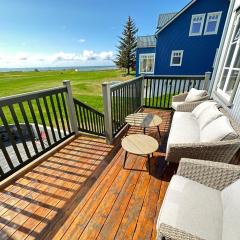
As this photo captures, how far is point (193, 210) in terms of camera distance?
3.41ft

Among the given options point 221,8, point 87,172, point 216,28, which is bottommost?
point 87,172

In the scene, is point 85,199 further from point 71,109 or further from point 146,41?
point 146,41

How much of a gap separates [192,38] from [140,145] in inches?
416

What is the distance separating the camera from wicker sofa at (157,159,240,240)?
0.88 meters

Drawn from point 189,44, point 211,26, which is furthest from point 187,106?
point 211,26

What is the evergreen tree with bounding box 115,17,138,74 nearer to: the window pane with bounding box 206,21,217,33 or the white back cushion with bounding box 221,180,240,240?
the window pane with bounding box 206,21,217,33

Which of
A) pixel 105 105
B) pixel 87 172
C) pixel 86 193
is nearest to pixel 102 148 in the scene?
pixel 87 172

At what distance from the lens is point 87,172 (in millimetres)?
2111

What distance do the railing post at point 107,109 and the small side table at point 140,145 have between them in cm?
67

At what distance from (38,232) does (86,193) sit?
578 millimetres

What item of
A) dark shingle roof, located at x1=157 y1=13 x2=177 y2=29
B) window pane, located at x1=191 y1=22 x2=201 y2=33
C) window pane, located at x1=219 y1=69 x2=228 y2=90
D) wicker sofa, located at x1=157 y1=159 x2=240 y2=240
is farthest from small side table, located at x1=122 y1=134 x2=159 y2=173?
dark shingle roof, located at x1=157 y1=13 x2=177 y2=29

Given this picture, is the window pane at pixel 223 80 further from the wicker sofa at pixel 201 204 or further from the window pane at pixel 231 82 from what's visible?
the wicker sofa at pixel 201 204

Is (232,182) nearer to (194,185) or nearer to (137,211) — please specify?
(194,185)

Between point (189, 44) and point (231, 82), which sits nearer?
point (231, 82)
